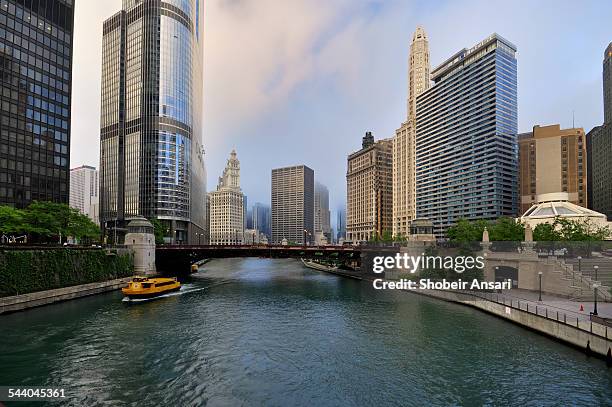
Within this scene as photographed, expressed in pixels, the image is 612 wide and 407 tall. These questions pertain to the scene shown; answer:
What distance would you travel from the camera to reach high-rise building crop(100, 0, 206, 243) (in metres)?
174

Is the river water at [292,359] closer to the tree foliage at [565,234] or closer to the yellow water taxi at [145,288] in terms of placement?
the yellow water taxi at [145,288]

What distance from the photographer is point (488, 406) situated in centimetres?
2583

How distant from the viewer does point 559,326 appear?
127 ft

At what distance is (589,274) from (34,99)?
5149 inches

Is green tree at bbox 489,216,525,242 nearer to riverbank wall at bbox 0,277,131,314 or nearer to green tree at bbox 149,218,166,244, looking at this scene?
riverbank wall at bbox 0,277,131,314

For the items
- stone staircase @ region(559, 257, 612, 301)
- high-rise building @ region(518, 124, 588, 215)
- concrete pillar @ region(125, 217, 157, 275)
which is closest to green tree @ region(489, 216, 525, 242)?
stone staircase @ region(559, 257, 612, 301)

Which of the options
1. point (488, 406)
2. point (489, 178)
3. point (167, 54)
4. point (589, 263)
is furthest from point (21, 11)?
point (489, 178)

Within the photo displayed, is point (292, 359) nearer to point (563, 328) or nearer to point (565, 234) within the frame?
point (563, 328)

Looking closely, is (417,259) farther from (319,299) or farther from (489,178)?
(489,178)

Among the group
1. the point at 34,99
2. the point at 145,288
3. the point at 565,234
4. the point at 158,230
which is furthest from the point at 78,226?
the point at 565,234

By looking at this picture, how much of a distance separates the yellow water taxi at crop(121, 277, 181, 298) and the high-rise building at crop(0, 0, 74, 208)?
2119 inches

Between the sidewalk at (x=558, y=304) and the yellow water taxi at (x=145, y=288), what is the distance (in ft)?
192

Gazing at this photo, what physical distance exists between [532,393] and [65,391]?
34.6 m

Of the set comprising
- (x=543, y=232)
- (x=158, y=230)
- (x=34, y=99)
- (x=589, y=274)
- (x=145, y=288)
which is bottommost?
(x=145, y=288)
